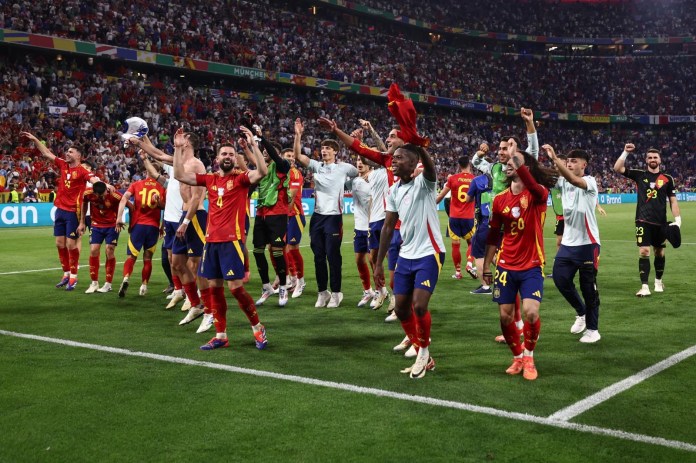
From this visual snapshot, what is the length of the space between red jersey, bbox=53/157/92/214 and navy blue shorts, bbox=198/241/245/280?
570 centimetres

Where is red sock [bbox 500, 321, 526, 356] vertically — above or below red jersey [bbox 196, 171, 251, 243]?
below

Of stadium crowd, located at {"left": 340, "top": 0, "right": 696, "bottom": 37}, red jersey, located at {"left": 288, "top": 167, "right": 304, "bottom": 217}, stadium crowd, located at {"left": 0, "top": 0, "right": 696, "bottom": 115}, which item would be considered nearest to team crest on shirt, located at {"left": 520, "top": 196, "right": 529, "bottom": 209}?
red jersey, located at {"left": 288, "top": 167, "right": 304, "bottom": 217}

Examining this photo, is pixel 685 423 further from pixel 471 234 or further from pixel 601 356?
pixel 471 234

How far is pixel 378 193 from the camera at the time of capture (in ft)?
33.5

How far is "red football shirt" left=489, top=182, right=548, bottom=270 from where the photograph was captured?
644 centimetres

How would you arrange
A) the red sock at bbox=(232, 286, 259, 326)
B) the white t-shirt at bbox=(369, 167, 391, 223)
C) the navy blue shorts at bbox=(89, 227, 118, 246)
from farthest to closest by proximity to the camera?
the navy blue shorts at bbox=(89, 227, 118, 246) < the white t-shirt at bbox=(369, 167, 391, 223) < the red sock at bbox=(232, 286, 259, 326)

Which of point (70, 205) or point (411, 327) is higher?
point (70, 205)

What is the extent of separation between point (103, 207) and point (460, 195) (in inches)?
252

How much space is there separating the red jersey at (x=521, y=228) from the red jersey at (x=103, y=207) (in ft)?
24.9

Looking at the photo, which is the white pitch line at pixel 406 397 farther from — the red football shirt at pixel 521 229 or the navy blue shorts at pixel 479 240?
the navy blue shorts at pixel 479 240

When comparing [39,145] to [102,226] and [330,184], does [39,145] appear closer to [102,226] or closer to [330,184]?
[102,226]

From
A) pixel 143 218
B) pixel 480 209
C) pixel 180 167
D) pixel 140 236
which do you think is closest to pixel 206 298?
pixel 180 167

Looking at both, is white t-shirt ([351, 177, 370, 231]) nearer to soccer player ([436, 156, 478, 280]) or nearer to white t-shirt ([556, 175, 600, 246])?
soccer player ([436, 156, 478, 280])

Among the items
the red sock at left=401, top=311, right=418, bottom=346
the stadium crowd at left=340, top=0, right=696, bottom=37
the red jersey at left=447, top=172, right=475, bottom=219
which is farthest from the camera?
the stadium crowd at left=340, top=0, right=696, bottom=37
